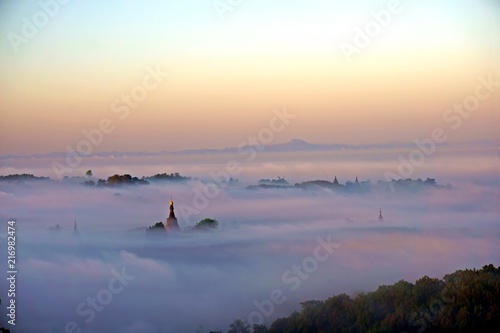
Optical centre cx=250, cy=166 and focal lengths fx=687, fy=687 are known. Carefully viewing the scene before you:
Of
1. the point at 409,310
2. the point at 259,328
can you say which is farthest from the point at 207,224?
the point at 409,310

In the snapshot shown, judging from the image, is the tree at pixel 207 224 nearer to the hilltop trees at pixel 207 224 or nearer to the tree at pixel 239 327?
the hilltop trees at pixel 207 224

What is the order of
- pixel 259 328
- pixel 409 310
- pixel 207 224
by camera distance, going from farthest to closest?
pixel 207 224
pixel 259 328
pixel 409 310

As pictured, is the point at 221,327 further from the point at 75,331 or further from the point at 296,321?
the point at 75,331

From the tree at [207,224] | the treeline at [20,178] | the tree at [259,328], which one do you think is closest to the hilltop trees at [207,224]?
the tree at [207,224]

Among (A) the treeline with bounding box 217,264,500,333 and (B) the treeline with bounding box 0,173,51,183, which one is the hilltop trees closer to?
(A) the treeline with bounding box 217,264,500,333

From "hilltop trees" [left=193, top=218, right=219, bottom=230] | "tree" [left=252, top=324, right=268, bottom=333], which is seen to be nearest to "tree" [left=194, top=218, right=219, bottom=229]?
"hilltop trees" [left=193, top=218, right=219, bottom=230]

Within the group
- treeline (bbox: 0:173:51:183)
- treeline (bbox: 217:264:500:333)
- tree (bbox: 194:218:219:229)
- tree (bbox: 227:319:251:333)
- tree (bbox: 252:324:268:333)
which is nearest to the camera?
treeline (bbox: 217:264:500:333)

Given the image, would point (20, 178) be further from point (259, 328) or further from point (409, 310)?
point (409, 310)

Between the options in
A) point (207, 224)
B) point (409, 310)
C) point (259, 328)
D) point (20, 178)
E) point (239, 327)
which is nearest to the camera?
point (409, 310)
